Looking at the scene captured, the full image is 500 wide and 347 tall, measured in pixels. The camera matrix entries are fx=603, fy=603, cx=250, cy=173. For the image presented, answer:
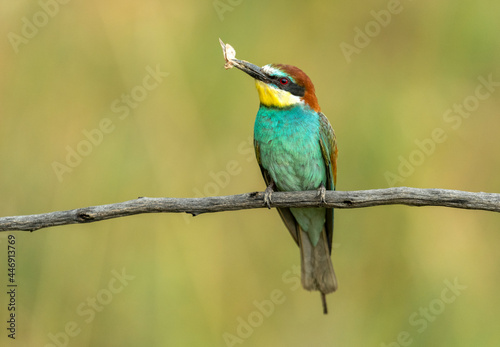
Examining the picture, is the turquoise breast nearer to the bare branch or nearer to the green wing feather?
the green wing feather

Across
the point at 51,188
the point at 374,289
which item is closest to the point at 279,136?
the point at 374,289

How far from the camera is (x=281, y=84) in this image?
3152 millimetres

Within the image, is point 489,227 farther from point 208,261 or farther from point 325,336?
point 208,261

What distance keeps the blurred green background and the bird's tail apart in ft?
0.79

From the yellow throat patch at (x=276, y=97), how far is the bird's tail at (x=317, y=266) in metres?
0.74

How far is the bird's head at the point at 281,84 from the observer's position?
3.13m

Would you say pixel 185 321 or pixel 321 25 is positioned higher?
pixel 321 25

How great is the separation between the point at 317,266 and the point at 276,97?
948 mm

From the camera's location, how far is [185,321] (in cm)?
341

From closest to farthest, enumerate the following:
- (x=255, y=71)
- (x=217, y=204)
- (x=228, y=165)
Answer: (x=217, y=204)
(x=255, y=71)
(x=228, y=165)

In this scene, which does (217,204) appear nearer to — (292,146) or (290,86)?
(292,146)

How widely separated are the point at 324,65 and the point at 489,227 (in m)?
1.39

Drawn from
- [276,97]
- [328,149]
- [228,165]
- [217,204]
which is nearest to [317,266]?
[328,149]

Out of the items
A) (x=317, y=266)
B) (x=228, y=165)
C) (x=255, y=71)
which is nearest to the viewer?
(x=255, y=71)
